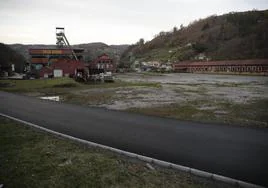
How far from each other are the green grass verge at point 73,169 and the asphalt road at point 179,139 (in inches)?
30.6

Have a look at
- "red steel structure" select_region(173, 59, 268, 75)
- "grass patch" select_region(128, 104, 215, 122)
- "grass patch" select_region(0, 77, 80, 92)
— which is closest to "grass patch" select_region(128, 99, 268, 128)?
"grass patch" select_region(128, 104, 215, 122)

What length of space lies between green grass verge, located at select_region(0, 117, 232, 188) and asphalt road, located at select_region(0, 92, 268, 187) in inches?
30.6

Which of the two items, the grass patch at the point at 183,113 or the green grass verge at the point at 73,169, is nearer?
the green grass verge at the point at 73,169

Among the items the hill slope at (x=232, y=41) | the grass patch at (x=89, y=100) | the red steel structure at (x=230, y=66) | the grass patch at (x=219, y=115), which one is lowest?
the grass patch at (x=219, y=115)

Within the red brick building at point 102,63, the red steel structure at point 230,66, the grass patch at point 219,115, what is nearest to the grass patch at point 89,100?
the grass patch at point 219,115

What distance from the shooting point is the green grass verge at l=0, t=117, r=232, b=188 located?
4730 millimetres

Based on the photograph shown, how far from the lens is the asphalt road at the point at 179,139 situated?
559cm

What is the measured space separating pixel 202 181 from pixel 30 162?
14.1ft

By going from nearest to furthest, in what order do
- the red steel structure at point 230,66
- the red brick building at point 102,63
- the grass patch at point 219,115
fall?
the grass patch at point 219,115 → the red steel structure at point 230,66 → the red brick building at point 102,63

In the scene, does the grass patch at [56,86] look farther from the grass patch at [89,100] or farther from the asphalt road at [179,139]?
the asphalt road at [179,139]

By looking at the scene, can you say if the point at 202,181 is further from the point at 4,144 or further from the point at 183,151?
the point at 4,144

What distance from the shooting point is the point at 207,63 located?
3295 inches

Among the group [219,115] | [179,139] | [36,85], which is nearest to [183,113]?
[219,115]

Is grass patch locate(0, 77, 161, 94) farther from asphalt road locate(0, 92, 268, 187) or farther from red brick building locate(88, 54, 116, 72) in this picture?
red brick building locate(88, 54, 116, 72)
